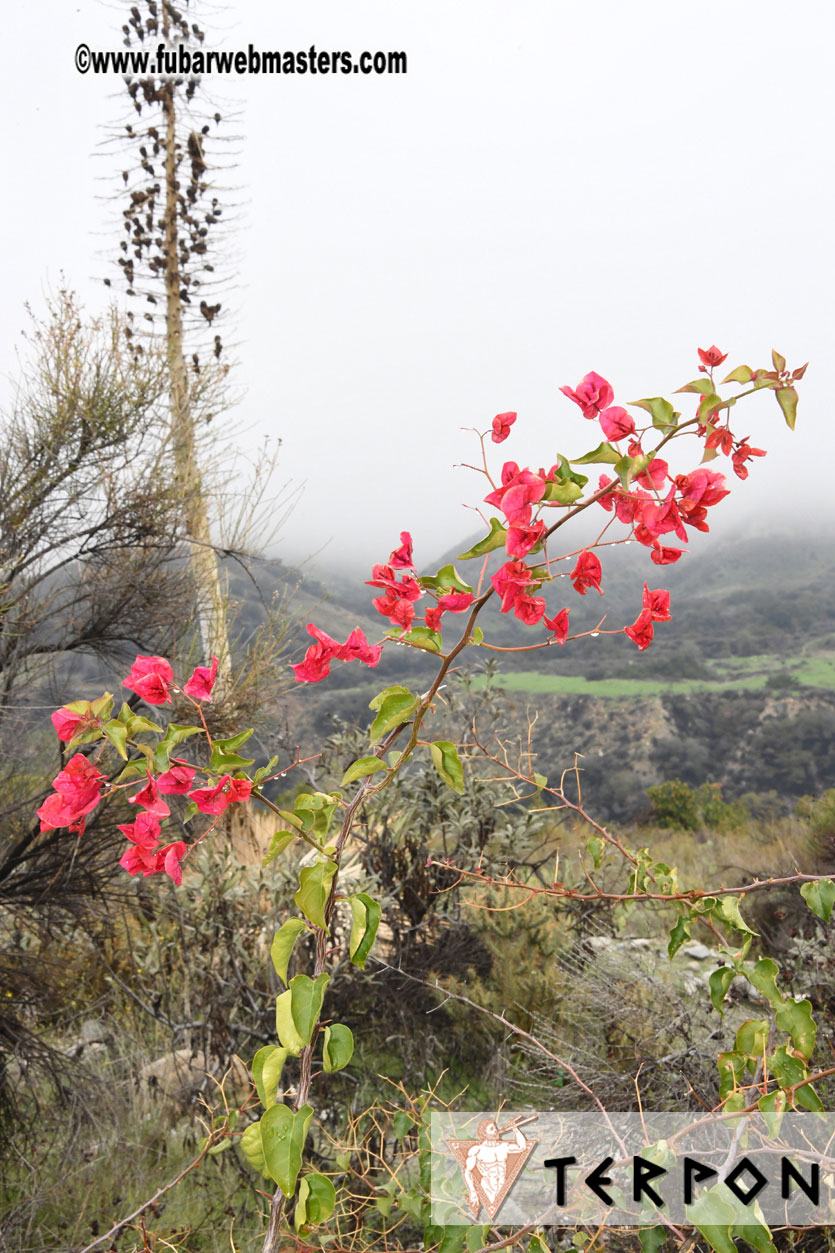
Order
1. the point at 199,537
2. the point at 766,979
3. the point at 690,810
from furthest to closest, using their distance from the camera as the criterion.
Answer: the point at 690,810 → the point at 199,537 → the point at 766,979

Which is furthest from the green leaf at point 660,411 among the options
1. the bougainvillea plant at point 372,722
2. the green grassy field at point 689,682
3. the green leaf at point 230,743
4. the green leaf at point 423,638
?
the green grassy field at point 689,682

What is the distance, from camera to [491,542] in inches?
30.2

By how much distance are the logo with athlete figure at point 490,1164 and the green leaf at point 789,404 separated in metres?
1.06

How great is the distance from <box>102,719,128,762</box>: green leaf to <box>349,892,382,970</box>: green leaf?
0.29m

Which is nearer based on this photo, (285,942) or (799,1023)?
(285,942)

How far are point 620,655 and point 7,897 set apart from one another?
15566 millimetres

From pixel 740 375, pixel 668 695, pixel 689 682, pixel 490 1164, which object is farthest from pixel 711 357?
pixel 689 682

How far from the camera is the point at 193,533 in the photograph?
4.39m

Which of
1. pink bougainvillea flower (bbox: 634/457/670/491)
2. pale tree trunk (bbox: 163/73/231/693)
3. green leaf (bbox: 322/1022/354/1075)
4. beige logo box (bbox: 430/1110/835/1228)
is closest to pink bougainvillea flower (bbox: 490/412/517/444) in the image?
pink bougainvillea flower (bbox: 634/457/670/491)

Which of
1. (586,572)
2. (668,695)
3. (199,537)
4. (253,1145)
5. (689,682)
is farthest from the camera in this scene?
(689,682)

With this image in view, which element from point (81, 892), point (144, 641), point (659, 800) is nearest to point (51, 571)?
point (144, 641)

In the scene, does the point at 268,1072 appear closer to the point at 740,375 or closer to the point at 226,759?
the point at 226,759

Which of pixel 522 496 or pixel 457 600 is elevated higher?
pixel 522 496

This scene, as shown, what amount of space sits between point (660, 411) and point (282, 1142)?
0.87 meters
